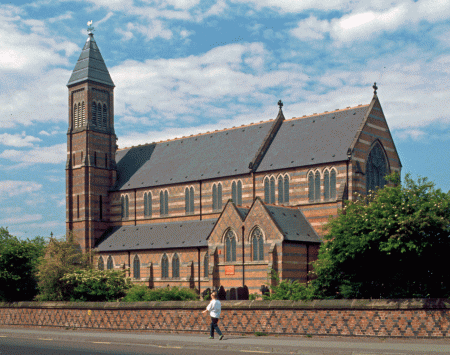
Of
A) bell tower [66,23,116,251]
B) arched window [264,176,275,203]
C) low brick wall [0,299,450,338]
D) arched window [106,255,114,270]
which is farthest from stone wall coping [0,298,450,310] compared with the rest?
bell tower [66,23,116,251]

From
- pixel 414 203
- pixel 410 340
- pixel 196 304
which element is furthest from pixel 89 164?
pixel 410 340

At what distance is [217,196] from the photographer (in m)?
58.1

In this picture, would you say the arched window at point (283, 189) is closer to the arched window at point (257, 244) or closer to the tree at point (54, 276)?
the arched window at point (257, 244)

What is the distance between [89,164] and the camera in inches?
2630

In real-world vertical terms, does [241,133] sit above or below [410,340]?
above

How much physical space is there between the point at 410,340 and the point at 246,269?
26868mm

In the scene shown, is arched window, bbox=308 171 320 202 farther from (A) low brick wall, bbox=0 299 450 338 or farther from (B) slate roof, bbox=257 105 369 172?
(A) low brick wall, bbox=0 299 450 338

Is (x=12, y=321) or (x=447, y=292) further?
(x=12, y=321)

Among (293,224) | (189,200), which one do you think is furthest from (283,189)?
(189,200)

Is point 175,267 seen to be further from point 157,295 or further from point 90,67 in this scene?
point 90,67

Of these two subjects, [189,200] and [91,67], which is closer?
[189,200]

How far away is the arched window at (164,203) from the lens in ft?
205

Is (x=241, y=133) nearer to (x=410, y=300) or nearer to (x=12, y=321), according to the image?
(x=12, y=321)

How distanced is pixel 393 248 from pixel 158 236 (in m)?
36.7
